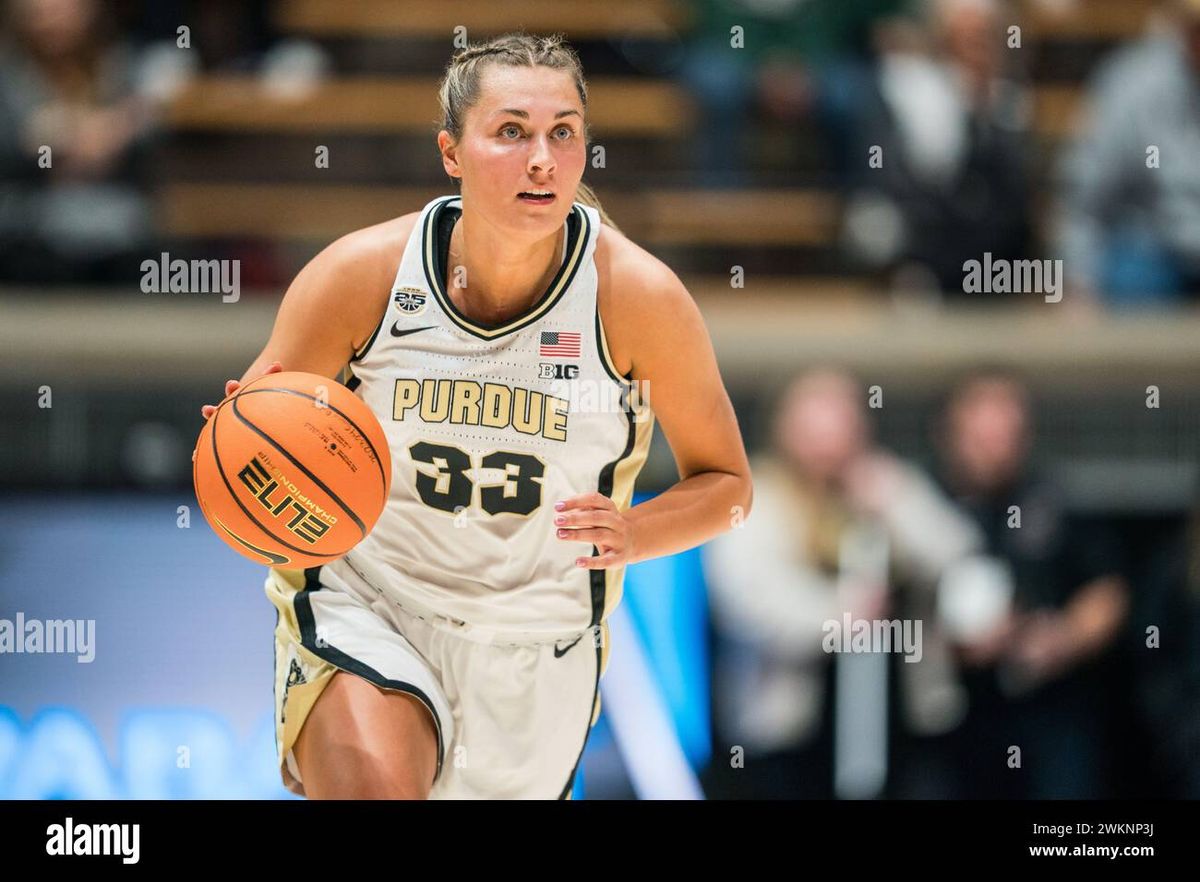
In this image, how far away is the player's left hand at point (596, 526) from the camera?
3.84 metres

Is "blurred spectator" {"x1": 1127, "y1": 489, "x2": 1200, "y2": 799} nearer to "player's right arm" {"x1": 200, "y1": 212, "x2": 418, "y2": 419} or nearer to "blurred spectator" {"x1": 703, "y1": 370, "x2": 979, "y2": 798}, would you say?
"blurred spectator" {"x1": 703, "y1": 370, "x2": 979, "y2": 798}

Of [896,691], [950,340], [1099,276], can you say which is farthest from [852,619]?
[1099,276]

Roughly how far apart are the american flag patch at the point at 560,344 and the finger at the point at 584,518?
42 centimetres

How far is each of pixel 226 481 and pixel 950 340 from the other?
3.94 metres

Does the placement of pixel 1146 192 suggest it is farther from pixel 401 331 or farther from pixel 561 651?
pixel 401 331

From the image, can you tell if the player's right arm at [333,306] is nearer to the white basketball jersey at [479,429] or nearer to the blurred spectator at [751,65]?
the white basketball jersey at [479,429]

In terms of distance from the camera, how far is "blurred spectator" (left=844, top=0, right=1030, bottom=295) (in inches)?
295

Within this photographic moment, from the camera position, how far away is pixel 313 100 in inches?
329

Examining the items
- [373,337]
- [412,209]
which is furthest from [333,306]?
[412,209]

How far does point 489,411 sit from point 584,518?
0.42 meters

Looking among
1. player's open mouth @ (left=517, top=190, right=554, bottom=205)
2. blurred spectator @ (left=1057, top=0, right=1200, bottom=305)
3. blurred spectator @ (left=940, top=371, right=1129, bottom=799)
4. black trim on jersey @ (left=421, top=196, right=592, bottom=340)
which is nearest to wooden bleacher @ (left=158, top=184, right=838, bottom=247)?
blurred spectator @ (left=1057, top=0, right=1200, bottom=305)

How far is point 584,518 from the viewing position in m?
3.83

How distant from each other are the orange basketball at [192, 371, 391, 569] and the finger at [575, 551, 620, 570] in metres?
0.45

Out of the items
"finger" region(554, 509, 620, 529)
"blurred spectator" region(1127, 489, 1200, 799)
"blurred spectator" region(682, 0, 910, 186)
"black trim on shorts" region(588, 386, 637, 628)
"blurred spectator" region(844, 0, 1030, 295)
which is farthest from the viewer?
"blurred spectator" region(682, 0, 910, 186)
